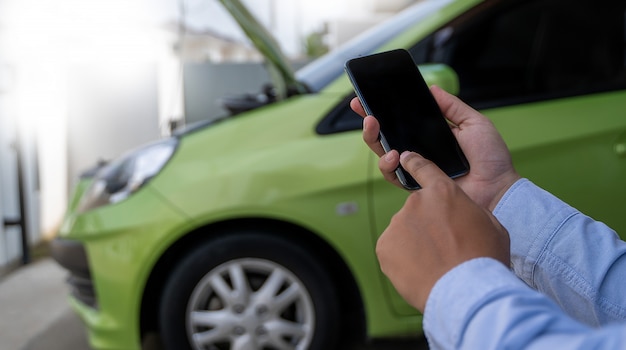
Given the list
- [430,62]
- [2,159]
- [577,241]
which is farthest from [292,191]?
[2,159]

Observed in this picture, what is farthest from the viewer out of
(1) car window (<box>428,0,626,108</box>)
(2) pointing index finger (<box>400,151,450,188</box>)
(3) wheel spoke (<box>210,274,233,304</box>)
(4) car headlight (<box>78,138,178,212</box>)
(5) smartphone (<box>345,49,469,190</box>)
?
(1) car window (<box>428,0,626,108</box>)

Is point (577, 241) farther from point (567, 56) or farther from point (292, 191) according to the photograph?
point (567, 56)

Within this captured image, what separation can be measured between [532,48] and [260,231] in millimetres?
1498

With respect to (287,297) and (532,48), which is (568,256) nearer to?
(287,297)

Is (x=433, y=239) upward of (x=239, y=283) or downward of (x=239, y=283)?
upward

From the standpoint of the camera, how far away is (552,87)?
283 cm

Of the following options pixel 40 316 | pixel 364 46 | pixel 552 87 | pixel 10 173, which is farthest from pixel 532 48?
pixel 10 173

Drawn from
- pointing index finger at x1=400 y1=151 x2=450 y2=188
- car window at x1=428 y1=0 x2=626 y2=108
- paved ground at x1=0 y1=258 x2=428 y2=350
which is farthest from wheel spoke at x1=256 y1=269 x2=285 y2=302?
pointing index finger at x1=400 y1=151 x2=450 y2=188

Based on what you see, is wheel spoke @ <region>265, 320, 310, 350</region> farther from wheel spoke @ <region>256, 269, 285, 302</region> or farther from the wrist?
the wrist

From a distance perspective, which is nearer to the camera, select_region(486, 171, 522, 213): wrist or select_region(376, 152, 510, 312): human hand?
select_region(376, 152, 510, 312): human hand

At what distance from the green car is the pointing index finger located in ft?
4.93

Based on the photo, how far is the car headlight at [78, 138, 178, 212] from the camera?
270 cm

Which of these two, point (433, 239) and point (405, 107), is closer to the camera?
point (433, 239)

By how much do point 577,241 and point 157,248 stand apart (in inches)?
71.1
